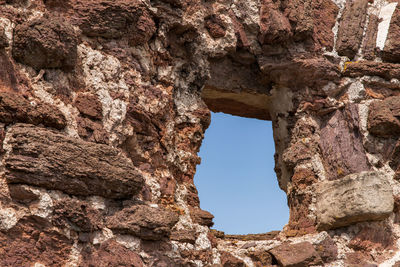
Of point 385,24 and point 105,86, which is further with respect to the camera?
point 385,24

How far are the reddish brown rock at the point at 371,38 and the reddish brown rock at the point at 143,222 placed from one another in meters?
1.82

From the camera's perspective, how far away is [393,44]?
356cm

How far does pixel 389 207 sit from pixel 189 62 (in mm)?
1319

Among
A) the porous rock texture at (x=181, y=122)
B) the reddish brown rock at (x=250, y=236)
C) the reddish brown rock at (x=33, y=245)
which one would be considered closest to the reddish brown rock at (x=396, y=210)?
the porous rock texture at (x=181, y=122)

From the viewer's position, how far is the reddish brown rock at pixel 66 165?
210 cm

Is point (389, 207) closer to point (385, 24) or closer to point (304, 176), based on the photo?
point (304, 176)

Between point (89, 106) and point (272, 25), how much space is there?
1349mm

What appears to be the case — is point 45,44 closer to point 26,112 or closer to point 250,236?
point 26,112

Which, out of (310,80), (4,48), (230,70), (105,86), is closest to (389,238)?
(310,80)

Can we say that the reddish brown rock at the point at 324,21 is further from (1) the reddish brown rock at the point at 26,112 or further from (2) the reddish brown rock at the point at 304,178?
(1) the reddish brown rock at the point at 26,112

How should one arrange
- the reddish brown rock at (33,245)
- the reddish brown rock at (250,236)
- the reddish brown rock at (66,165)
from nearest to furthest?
the reddish brown rock at (33,245), the reddish brown rock at (66,165), the reddish brown rock at (250,236)

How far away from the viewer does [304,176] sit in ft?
10.8

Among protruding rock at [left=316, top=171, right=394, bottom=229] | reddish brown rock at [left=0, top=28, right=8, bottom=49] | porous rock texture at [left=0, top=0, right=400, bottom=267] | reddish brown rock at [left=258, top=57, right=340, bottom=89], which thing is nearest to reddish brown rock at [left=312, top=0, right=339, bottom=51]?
porous rock texture at [left=0, top=0, right=400, bottom=267]

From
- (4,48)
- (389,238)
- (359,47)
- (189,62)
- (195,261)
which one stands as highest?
(359,47)
